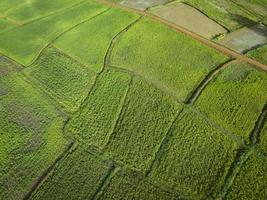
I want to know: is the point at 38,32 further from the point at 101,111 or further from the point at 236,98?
the point at 236,98

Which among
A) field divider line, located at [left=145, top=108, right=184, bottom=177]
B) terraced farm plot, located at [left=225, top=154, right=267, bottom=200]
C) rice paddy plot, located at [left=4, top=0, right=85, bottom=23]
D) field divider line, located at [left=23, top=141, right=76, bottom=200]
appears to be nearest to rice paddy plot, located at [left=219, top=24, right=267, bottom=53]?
field divider line, located at [left=145, top=108, right=184, bottom=177]

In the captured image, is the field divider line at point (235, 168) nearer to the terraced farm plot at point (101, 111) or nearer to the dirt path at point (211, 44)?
the dirt path at point (211, 44)

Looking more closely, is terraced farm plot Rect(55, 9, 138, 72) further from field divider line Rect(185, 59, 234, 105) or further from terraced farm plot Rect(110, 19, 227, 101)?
field divider line Rect(185, 59, 234, 105)

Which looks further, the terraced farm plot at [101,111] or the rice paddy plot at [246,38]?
the rice paddy plot at [246,38]

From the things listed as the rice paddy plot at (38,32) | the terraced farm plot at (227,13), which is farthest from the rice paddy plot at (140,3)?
the terraced farm plot at (227,13)

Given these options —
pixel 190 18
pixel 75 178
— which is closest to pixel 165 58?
pixel 190 18

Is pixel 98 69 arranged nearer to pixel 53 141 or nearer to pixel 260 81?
pixel 53 141
